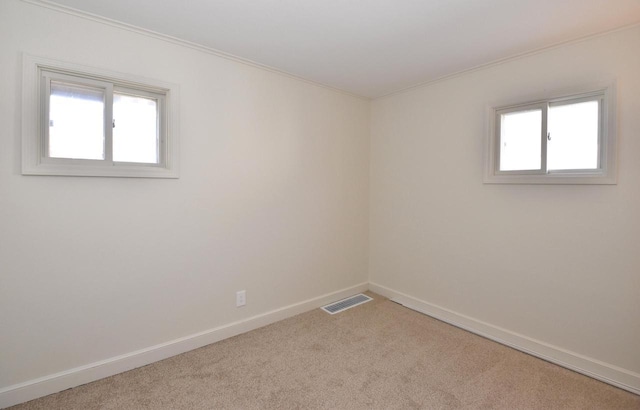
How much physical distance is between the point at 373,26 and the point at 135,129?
182 centimetres

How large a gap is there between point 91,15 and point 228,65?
35.3 inches

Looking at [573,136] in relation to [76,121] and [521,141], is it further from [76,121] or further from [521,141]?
[76,121]

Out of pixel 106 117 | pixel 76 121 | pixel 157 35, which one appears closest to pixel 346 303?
pixel 106 117

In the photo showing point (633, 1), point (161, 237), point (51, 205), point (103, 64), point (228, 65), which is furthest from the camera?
point (228, 65)

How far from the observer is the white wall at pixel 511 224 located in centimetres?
195

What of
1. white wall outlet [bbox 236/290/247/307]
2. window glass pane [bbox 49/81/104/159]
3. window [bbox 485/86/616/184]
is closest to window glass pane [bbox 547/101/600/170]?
window [bbox 485/86/616/184]

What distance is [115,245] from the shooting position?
6.60ft

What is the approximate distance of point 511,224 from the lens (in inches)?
95.8

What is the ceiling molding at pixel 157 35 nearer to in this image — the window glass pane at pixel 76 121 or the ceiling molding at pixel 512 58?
the window glass pane at pixel 76 121

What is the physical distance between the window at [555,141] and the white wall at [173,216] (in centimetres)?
149

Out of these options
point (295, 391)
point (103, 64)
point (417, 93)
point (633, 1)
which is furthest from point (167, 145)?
point (633, 1)

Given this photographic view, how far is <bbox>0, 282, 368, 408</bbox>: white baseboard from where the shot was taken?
1.74 meters

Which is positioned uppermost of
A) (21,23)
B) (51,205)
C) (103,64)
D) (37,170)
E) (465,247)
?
(21,23)

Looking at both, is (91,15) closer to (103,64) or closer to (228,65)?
(103,64)
